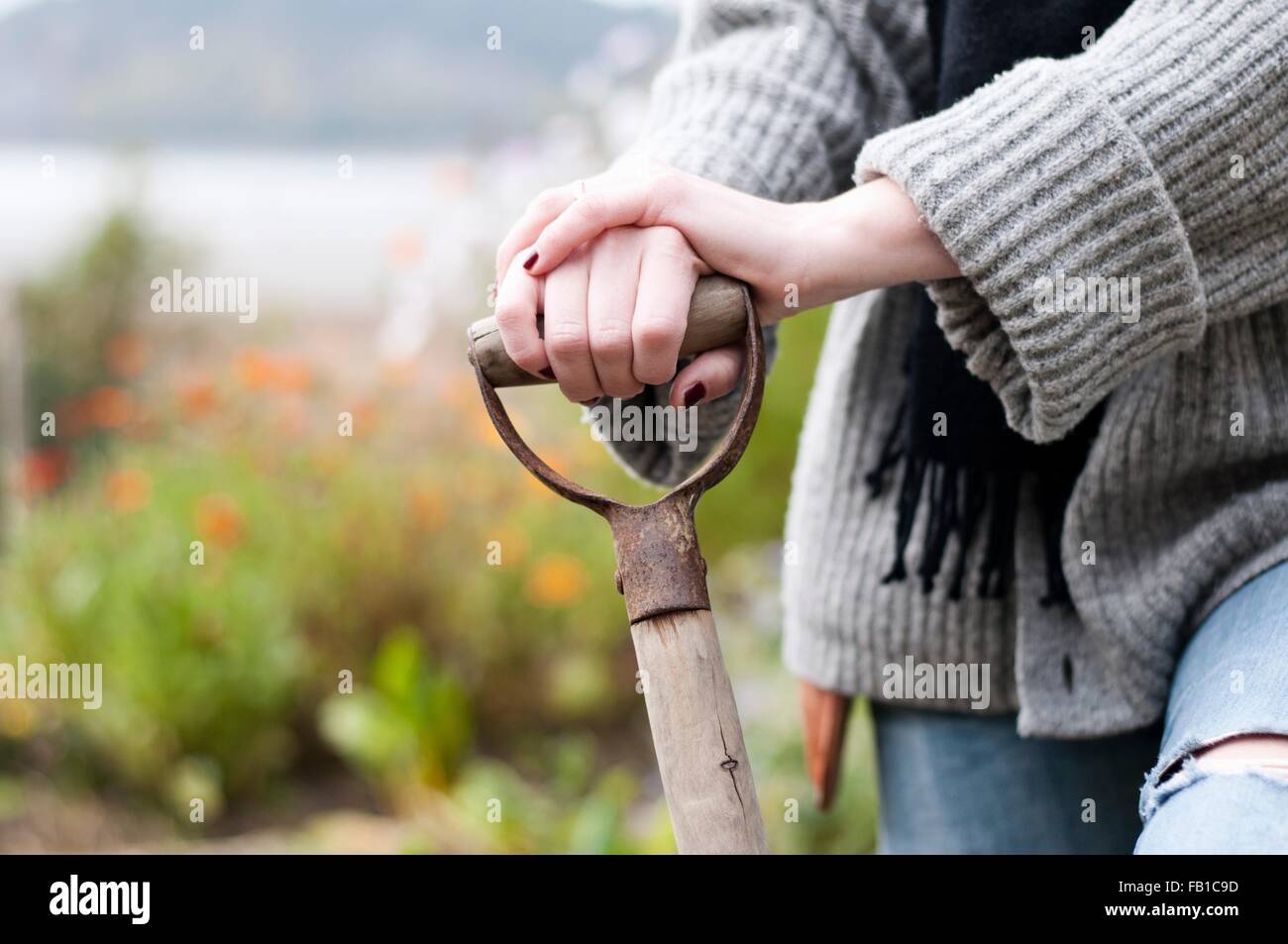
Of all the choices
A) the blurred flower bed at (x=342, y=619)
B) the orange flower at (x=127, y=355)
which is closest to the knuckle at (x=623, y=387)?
the blurred flower bed at (x=342, y=619)

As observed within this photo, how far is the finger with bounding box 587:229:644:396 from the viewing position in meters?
0.80

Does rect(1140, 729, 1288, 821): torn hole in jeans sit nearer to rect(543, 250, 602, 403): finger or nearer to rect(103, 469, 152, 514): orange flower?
rect(543, 250, 602, 403): finger

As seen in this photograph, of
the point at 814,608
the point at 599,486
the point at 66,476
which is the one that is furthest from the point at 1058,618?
the point at 66,476

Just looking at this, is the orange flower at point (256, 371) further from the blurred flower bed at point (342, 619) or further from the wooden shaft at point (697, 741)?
the wooden shaft at point (697, 741)

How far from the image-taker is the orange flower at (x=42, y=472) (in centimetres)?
347

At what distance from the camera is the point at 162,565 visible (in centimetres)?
304

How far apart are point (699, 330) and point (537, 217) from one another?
0.14m

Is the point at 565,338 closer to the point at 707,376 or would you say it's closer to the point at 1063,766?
the point at 707,376

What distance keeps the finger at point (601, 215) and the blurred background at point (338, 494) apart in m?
1.57

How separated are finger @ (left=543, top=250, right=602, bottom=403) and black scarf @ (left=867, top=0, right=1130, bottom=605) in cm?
37

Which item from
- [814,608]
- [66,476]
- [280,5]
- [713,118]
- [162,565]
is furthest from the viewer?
[280,5]

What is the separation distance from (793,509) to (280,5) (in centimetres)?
445
